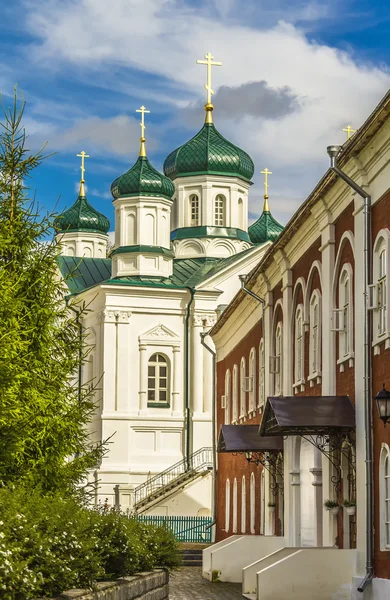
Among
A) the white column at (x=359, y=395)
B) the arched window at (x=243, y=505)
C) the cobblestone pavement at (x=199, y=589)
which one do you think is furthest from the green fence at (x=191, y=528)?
the white column at (x=359, y=395)

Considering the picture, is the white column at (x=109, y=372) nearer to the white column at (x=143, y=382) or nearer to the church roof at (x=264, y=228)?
the white column at (x=143, y=382)

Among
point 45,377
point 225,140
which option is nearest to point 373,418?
point 45,377

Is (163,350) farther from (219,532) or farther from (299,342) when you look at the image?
(299,342)

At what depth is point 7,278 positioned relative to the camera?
66.7 feet

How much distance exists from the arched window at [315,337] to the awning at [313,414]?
252 centimetres

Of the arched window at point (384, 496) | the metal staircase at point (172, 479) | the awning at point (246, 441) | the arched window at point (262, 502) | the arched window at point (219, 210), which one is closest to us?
the arched window at point (384, 496)

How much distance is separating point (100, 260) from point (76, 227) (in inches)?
260

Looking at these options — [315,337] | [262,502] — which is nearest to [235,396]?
[262,502]

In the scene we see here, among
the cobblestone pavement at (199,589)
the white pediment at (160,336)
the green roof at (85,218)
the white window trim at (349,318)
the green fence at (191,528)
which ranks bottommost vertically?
the cobblestone pavement at (199,589)

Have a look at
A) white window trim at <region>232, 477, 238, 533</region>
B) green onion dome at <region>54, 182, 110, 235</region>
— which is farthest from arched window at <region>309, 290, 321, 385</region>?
green onion dome at <region>54, 182, 110, 235</region>

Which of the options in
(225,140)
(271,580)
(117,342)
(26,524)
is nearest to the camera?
(26,524)

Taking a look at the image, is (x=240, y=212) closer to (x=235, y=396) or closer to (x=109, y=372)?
(x=109, y=372)

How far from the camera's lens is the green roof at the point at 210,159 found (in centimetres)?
6050

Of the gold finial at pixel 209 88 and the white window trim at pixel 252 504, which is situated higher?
the gold finial at pixel 209 88
